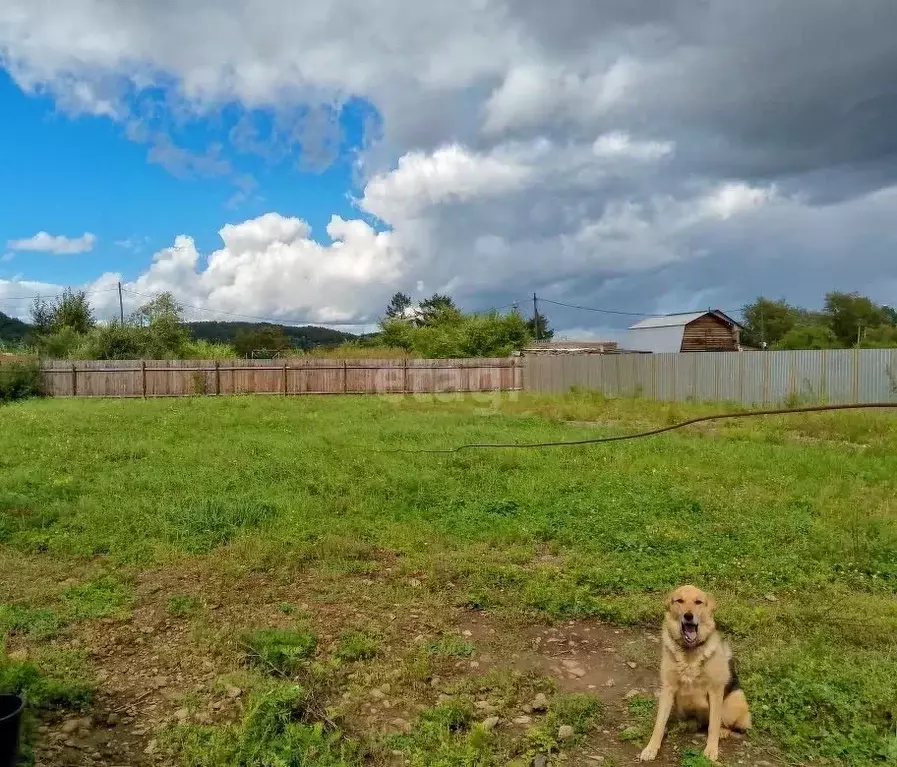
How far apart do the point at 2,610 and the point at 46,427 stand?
9.10m

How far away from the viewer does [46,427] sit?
41.6ft

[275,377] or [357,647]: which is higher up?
[275,377]

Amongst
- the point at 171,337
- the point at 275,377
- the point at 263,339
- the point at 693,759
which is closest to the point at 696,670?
the point at 693,759

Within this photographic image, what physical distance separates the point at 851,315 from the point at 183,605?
42.4 meters

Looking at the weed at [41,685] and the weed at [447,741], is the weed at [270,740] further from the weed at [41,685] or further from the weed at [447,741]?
the weed at [41,685]

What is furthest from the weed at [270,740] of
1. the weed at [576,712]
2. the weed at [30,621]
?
the weed at [30,621]

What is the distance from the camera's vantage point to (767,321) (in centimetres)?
4791

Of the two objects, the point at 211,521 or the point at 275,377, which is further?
the point at 275,377

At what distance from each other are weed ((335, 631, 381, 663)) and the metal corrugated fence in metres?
14.1

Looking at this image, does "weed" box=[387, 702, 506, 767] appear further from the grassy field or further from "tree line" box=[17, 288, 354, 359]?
"tree line" box=[17, 288, 354, 359]

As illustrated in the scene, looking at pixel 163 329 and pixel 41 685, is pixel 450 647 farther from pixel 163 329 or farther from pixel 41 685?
pixel 163 329

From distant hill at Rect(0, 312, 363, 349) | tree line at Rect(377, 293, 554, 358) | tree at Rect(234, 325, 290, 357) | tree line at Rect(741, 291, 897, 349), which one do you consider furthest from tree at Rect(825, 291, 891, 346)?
tree at Rect(234, 325, 290, 357)

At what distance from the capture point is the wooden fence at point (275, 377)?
22.1 meters

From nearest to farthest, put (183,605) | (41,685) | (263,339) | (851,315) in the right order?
(41,685) → (183,605) → (851,315) → (263,339)
